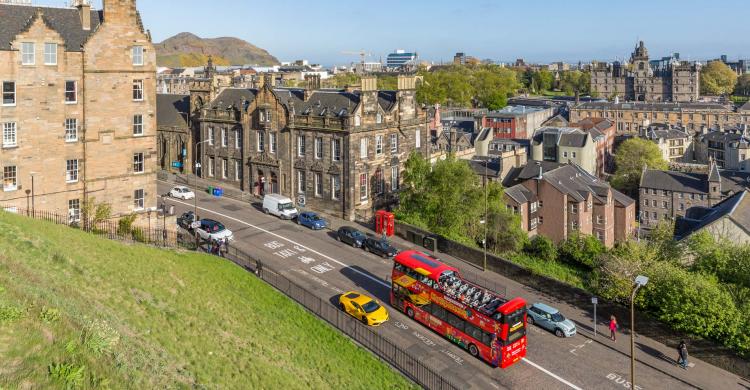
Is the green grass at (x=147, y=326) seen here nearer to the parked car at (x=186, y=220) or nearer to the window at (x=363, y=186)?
the parked car at (x=186, y=220)

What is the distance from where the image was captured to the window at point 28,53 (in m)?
A: 36.9

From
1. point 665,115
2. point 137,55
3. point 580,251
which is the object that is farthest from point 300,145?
point 665,115

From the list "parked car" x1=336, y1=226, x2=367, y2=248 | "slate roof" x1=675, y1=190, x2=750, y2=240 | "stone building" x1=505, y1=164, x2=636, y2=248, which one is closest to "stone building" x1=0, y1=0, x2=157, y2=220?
"parked car" x1=336, y1=226, x2=367, y2=248

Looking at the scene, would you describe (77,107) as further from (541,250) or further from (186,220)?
(541,250)

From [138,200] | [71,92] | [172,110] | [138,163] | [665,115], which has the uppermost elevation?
[665,115]

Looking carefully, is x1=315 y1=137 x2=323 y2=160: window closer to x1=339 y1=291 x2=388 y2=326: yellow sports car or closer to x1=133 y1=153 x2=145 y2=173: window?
x1=133 y1=153 x2=145 y2=173: window

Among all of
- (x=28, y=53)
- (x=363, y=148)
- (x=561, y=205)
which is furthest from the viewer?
(x=561, y=205)

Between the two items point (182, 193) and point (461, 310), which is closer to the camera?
point (461, 310)

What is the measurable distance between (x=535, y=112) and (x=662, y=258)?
306 ft

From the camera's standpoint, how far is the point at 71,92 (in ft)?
128

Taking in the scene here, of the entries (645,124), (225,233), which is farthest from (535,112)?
(225,233)

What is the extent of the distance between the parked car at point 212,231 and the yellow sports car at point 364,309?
576 inches

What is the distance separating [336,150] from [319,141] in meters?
2.11

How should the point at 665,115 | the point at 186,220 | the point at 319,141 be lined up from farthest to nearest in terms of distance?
the point at 665,115 → the point at 319,141 → the point at 186,220
